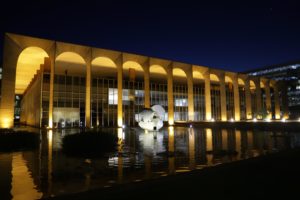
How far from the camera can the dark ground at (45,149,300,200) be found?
4.54m

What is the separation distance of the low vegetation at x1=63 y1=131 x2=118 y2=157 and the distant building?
263 ft

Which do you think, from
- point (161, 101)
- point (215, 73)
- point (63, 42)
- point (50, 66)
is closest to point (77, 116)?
point (50, 66)

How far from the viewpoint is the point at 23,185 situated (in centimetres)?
589

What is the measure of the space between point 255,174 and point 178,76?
45.2 m

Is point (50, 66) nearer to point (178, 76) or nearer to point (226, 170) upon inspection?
point (178, 76)

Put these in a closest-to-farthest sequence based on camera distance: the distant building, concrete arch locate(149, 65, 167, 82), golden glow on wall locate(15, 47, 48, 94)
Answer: golden glow on wall locate(15, 47, 48, 94), concrete arch locate(149, 65, 167, 82), the distant building

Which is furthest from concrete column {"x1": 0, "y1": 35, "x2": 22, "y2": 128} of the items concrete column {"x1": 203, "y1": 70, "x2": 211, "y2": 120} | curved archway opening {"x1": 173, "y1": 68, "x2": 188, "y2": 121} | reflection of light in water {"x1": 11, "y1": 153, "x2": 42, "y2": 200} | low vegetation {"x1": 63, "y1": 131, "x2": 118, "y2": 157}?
concrete column {"x1": 203, "y1": 70, "x2": 211, "y2": 120}

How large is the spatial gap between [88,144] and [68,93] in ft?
83.9

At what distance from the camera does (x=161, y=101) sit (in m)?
45.3

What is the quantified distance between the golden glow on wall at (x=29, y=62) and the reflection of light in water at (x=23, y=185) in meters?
27.3

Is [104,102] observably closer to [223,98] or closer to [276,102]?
[223,98]

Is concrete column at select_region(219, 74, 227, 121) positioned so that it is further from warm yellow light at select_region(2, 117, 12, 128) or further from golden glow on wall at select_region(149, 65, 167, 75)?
warm yellow light at select_region(2, 117, 12, 128)

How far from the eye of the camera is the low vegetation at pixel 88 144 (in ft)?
39.0

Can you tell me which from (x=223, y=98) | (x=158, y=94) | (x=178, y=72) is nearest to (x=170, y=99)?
(x=158, y=94)
